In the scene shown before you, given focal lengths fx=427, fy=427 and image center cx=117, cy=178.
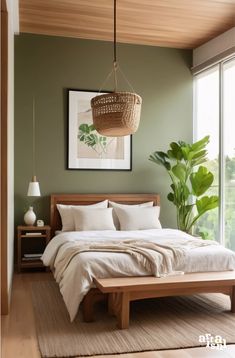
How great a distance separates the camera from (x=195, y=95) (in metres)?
6.57

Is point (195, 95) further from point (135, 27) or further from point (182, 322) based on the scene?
point (182, 322)

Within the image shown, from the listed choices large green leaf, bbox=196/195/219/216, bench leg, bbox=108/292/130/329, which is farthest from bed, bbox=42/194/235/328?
large green leaf, bbox=196/195/219/216

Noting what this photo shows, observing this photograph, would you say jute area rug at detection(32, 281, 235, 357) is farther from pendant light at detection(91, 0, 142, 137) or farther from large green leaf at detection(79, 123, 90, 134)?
large green leaf at detection(79, 123, 90, 134)

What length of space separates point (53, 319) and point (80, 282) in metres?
0.42

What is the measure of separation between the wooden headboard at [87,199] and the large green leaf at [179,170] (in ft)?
1.63

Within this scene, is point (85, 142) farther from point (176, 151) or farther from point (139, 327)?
point (139, 327)

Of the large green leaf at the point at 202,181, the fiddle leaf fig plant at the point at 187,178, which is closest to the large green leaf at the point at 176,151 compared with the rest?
the fiddle leaf fig plant at the point at 187,178

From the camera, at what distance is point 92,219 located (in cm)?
545

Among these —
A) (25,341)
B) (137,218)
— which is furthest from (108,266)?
(137,218)

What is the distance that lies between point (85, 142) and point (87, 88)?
78 cm

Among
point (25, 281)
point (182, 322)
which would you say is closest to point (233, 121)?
point (182, 322)

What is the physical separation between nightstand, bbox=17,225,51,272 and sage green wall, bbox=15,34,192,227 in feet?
0.95

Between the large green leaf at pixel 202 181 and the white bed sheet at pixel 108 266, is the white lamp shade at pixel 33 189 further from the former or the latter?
the large green leaf at pixel 202 181

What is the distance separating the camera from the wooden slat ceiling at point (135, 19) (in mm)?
4836
